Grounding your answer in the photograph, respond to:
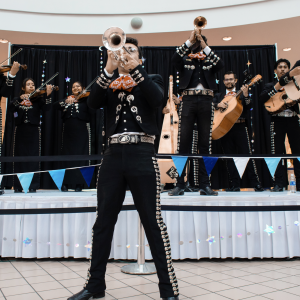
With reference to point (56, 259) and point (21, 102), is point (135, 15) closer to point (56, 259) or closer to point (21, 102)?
point (21, 102)

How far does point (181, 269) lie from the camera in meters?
2.49

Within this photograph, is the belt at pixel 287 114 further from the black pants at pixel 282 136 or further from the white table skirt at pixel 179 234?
the white table skirt at pixel 179 234

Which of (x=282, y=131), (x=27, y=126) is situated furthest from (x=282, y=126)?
(x=27, y=126)

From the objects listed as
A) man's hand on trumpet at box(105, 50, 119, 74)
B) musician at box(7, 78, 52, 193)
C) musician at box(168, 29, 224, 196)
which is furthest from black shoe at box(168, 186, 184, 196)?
musician at box(7, 78, 52, 193)

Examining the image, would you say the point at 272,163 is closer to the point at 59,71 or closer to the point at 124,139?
A: the point at 124,139

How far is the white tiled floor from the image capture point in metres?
1.90

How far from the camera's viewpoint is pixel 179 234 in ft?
8.84

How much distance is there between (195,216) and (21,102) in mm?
2685

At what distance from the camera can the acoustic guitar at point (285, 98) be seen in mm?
3312

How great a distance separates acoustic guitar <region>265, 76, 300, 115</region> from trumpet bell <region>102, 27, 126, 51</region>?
243cm

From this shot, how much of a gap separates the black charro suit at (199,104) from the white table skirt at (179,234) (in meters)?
0.44

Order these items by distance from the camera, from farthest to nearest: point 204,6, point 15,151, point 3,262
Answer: point 204,6
point 15,151
point 3,262

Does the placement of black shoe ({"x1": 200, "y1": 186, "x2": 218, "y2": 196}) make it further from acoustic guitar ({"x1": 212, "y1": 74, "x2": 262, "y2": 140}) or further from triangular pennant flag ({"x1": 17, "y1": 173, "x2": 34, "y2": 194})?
triangular pennant flag ({"x1": 17, "y1": 173, "x2": 34, "y2": 194})

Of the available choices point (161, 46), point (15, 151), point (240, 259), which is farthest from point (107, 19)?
point (240, 259)
